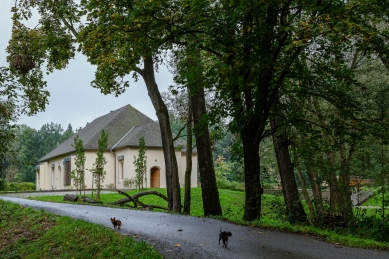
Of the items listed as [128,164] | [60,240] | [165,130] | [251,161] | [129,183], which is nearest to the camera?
[60,240]

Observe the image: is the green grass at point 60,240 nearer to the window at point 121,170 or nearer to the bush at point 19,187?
the window at point 121,170

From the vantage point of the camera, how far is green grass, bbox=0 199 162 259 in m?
8.56

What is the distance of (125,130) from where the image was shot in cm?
4359

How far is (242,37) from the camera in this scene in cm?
978

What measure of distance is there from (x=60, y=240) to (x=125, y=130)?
33.1 metres

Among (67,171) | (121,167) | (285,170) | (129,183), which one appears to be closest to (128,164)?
(121,167)

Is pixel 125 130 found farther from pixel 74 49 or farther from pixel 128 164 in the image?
pixel 74 49

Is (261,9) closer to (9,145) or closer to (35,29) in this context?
(9,145)

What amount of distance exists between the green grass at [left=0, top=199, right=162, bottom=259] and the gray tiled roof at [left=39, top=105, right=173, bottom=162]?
77.1 feet

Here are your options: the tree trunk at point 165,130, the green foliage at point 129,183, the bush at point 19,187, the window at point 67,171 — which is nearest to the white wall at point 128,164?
the window at point 67,171

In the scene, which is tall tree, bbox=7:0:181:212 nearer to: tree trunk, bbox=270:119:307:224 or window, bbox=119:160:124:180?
tree trunk, bbox=270:119:307:224

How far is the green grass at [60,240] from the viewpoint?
856 centimetres

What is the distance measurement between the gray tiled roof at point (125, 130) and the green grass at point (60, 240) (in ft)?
77.1

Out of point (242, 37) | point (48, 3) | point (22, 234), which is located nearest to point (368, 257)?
point (242, 37)
